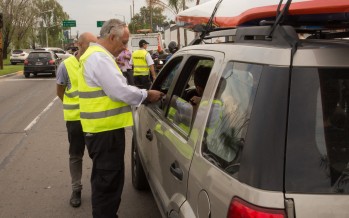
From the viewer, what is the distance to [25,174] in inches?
210

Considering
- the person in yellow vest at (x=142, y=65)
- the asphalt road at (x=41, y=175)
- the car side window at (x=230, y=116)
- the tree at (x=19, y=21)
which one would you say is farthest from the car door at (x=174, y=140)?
the tree at (x=19, y=21)

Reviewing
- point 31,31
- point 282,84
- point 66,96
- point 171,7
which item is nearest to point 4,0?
point 31,31

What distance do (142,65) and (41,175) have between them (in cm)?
724

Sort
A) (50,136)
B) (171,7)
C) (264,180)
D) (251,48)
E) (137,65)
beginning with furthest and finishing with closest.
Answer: (171,7), (137,65), (50,136), (251,48), (264,180)

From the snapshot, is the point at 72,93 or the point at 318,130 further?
the point at 72,93

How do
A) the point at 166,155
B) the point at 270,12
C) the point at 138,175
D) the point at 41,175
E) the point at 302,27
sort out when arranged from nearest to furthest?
the point at 270,12 < the point at 302,27 < the point at 166,155 < the point at 138,175 < the point at 41,175

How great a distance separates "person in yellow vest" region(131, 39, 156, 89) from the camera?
39.5 ft

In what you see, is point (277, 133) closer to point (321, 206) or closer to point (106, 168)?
point (321, 206)

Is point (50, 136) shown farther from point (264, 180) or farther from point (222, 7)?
point (264, 180)

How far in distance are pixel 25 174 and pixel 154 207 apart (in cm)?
204

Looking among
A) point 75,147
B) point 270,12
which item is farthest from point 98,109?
point 270,12

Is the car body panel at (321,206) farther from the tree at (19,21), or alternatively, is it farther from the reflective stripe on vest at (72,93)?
the tree at (19,21)

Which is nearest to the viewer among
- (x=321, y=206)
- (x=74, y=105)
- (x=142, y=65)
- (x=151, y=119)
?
(x=321, y=206)

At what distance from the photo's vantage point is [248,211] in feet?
5.36
